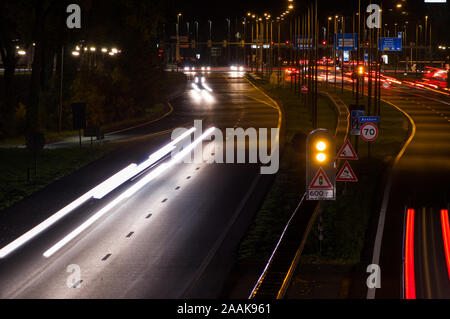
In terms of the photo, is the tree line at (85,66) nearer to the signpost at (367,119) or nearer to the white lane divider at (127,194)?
the white lane divider at (127,194)

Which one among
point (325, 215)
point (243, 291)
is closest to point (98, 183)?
point (325, 215)

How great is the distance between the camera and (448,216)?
2828 centimetres

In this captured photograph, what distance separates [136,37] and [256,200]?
50.9m

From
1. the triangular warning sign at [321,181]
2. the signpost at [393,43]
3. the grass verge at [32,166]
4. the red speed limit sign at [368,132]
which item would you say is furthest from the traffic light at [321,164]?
the signpost at [393,43]

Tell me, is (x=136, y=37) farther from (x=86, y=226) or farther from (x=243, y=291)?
(x=243, y=291)

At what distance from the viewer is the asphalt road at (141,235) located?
19547 mm

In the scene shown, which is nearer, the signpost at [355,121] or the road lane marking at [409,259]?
the road lane marking at [409,259]

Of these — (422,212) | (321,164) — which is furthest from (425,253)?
(422,212)

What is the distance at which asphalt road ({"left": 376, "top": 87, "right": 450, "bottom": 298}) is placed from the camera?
19.7 metres

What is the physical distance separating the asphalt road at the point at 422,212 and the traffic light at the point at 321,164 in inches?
99.7

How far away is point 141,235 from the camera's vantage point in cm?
2514

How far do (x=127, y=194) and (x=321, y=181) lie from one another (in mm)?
12955

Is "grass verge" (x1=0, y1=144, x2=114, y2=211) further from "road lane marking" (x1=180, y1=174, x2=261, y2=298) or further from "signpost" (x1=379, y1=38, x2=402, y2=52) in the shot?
"signpost" (x1=379, y1=38, x2=402, y2=52)

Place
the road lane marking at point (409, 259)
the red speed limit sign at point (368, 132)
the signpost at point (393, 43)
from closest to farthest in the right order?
the road lane marking at point (409, 259)
the red speed limit sign at point (368, 132)
the signpost at point (393, 43)
